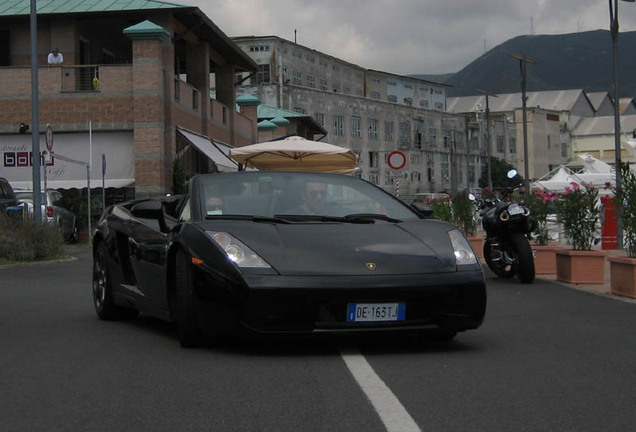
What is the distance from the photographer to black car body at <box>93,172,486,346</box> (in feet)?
21.0

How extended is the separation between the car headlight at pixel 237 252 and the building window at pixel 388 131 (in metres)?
91.5

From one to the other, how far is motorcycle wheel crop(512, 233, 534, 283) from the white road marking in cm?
714

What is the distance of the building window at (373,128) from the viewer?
9562 cm

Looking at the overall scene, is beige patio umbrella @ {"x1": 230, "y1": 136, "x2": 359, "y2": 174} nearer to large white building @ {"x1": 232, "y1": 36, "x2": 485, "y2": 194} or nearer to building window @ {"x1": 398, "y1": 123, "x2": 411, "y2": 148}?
large white building @ {"x1": 232, "y1": 36, "x2": 485, "y2": 194}

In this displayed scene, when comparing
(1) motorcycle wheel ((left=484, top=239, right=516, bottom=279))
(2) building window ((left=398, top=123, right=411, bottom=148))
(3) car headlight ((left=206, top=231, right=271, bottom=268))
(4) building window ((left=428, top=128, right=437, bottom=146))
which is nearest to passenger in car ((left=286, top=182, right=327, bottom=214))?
(3) car headlight ((left=206, top=231, right=271, bottom=268))

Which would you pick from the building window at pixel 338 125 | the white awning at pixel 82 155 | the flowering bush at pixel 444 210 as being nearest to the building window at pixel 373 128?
the building window at pixel 338 125

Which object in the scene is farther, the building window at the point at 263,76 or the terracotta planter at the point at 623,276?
the building window at the point at 263,76

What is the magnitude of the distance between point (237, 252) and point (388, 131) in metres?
92.4

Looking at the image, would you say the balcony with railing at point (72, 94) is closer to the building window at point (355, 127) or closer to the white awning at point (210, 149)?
the white awning at point (210, 149)

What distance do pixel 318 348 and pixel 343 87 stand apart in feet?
302

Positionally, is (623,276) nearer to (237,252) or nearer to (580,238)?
(580,238)

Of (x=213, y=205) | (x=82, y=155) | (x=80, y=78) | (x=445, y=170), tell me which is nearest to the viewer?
(x=213, y=205)

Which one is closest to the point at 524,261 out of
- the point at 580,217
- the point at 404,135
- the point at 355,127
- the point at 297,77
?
the point at 580,217

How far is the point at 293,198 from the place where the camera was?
765cm
